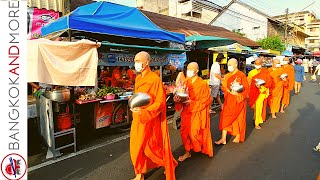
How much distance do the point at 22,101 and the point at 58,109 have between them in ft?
9.34

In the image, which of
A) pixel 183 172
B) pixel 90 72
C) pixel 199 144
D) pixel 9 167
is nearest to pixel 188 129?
pixel 199 144

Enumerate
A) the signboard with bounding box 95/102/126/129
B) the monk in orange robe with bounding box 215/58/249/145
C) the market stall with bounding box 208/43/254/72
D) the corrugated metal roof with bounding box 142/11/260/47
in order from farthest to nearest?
the corrugated metal roof with bounding box 142/11/260/47
the market stall with bounding box 208/43/254/72
the signboard with bounding box 95/102/126/129
the monk in orange robe with bounding box 215/58/249/145

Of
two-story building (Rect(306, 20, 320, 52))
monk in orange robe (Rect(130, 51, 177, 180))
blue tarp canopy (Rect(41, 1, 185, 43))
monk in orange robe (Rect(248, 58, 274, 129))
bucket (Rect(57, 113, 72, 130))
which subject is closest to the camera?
monk in orange robe (Rect(130, 51, 177, 180))

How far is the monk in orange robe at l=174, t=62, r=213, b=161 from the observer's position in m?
4.23

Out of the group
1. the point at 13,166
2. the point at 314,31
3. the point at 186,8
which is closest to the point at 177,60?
the point at 13,166

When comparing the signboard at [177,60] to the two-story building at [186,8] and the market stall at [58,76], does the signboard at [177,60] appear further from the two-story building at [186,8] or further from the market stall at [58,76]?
the two-story building at [186,8]

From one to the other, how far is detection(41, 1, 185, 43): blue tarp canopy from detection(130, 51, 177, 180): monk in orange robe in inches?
108

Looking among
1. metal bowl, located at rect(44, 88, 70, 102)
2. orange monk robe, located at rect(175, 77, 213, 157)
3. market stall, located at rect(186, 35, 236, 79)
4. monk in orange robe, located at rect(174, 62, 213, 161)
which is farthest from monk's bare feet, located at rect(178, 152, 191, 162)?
market stall, located at rect(186, 35, 236, 79)

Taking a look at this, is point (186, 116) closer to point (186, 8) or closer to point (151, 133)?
point (151, 133)

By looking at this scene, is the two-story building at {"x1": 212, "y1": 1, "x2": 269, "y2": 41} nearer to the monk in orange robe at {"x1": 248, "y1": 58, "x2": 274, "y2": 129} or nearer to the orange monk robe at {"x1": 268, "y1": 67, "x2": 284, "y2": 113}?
the orange monk robe at {"x1": 268, "y1": 67, "x2": 284, "y2": 113}

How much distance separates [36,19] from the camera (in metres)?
7.70

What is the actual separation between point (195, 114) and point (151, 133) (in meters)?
1.10

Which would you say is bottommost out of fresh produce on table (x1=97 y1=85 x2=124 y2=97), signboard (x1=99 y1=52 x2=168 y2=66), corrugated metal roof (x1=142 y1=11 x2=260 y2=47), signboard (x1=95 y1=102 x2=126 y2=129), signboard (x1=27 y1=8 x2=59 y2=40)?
signboard (x1=95 y1=102 x2=126 y2=129)

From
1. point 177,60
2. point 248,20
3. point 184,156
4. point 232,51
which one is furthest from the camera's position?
point 248,20
